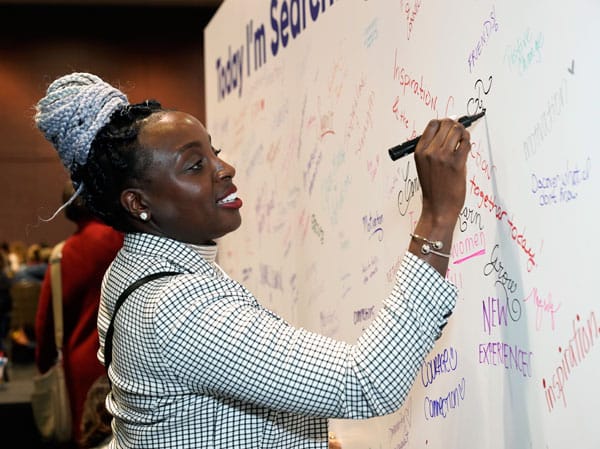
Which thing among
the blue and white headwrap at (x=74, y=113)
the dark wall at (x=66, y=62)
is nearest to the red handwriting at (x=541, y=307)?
the blue and white headwrap at (x=74, y=113)

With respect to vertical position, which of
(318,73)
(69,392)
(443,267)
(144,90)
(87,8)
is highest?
(87,8)

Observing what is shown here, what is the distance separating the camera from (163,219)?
1.55 m

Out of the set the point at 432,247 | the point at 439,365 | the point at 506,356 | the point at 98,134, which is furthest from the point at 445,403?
the point at 98,134

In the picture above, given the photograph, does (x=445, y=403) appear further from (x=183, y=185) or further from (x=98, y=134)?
(x=98, y=134)

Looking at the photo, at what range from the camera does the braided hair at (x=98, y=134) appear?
1.55m

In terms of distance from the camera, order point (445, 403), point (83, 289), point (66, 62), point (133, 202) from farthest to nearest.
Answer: point (66, 62)
point (83, 289)
point (445, 403)
point (133, 202)

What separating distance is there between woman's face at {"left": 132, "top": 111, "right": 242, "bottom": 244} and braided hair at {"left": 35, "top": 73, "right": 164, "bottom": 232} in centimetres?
3

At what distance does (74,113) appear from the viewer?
1.57 metres

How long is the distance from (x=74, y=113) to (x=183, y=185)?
25 centimetres

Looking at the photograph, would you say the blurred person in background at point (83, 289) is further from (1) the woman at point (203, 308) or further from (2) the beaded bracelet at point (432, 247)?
(2) the beaded bracelet at point (432, 247)

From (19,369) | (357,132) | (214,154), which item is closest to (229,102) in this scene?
(357,132)

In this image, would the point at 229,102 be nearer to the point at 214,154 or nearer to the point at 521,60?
the point at 214,154

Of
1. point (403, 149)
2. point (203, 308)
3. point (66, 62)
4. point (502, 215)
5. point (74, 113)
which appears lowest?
point (203, 308)

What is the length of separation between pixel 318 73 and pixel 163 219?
104 centimetres
